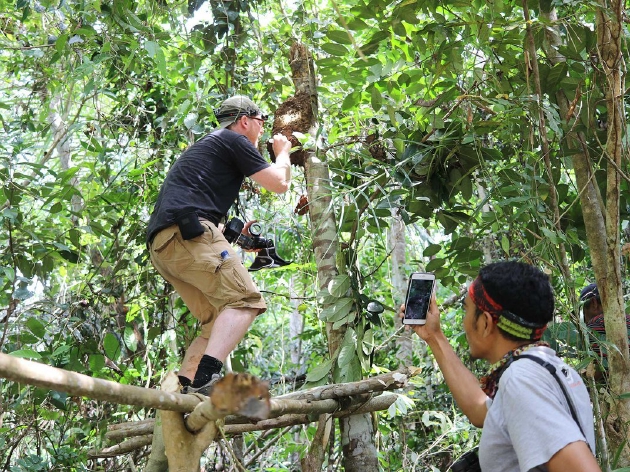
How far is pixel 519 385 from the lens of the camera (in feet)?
5.61

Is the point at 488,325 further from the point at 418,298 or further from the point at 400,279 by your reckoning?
the point at 400,279

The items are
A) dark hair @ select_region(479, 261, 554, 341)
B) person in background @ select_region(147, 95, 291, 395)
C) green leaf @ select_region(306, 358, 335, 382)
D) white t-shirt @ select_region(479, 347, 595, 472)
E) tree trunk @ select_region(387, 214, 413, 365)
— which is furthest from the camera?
tree trunk @ select_region(387, 214, 413, 365)

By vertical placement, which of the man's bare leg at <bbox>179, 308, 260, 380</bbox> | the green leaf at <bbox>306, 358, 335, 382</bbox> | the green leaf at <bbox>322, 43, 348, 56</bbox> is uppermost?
the green leaf at <bbox>322, 43, 348, 56</bbox>

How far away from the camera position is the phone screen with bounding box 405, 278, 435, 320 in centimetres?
239

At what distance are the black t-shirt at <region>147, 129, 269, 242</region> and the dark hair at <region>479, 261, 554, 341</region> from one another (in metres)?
1.72

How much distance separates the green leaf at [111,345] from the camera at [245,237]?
4.33ft

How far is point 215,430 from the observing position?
223 cm

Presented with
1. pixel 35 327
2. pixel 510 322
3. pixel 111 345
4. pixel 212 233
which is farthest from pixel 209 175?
pixel 510 322

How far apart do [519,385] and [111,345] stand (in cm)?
337

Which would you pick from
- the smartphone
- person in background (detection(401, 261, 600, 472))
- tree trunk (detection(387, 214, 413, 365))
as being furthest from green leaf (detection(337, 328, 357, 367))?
tree trunk (detection(387, 214, 413, 365))

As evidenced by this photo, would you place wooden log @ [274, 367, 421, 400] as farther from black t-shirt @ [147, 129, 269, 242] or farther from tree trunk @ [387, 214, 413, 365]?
tree trunk @ [387, 214, 413, 365]

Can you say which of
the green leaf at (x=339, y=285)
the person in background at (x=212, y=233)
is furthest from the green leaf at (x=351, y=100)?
the green leaf at (x=339, y=285)

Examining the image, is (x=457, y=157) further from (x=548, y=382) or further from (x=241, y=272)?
(x=548, y=382)

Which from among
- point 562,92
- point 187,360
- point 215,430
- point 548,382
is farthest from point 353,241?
point 548,382
